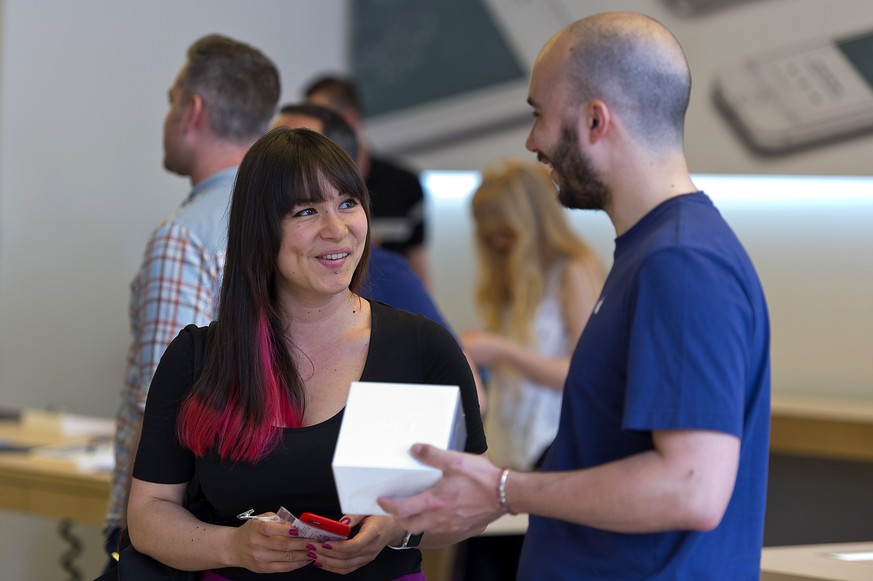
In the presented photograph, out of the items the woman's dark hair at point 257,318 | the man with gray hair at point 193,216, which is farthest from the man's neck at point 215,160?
the woman's dark hair at point 257,318

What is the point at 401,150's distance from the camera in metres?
5.34

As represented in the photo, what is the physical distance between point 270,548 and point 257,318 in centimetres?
38

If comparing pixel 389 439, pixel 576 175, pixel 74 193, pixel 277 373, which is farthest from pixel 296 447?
pixel 74 193

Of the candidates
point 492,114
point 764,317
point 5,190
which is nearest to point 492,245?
point 492,114

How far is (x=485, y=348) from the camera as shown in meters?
3.33

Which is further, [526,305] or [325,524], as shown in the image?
[526,305]

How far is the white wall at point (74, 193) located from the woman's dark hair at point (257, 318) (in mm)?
2734

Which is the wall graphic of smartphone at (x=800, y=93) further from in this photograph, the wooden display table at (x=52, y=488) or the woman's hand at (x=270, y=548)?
the woman's hand at (x=270, y=548)

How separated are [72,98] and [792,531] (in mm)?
3312

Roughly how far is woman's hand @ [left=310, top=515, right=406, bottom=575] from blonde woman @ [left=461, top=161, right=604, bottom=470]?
5.45 feet

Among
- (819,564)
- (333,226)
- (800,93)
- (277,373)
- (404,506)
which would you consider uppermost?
(800,93)

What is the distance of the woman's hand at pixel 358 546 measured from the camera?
1545 millimetres

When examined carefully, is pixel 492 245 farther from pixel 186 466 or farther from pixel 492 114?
pixel 186 466

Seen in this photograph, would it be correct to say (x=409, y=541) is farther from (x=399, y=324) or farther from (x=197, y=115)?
(x=197, y=115)
